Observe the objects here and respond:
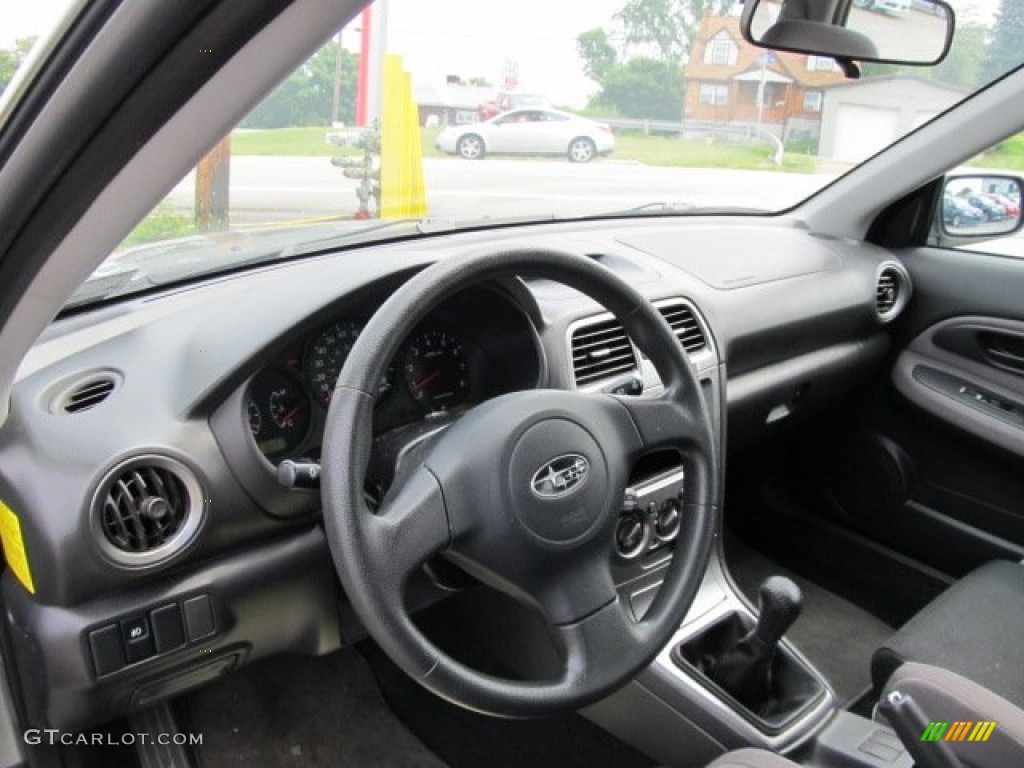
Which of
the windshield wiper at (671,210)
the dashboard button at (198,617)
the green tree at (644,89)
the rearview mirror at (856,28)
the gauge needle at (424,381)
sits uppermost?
the rearview mirror at (856,28)

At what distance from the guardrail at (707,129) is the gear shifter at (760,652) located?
1384 mm

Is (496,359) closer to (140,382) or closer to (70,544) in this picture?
(140,382)

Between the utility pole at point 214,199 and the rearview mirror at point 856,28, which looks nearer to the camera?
the rearview mirror at point 856,28

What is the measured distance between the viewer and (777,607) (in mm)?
1898

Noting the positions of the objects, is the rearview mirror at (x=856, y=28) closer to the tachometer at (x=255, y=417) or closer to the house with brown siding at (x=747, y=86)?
the house with brown siding at (x=747, y=86)

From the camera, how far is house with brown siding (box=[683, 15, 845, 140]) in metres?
2.17

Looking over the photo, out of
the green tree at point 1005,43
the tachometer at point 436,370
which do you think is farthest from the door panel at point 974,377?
the tachometer at point 436,370

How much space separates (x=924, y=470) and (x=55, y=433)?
242 centimetres

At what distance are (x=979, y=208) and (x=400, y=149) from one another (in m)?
1.82

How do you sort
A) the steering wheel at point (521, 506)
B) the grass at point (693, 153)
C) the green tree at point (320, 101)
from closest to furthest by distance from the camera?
1. the steering wheel at point (521, 506)
2. the green tree at point (320, 101)
3. the grass at point (693, 153)

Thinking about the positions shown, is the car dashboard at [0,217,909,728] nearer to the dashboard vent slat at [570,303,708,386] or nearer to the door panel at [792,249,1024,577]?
the dashboard vent slat at [570,303,708,386]

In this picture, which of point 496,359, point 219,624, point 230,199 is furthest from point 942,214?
point 219,624

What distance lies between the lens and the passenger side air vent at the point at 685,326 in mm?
2207

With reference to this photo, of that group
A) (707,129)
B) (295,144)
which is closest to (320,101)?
(295,144)
